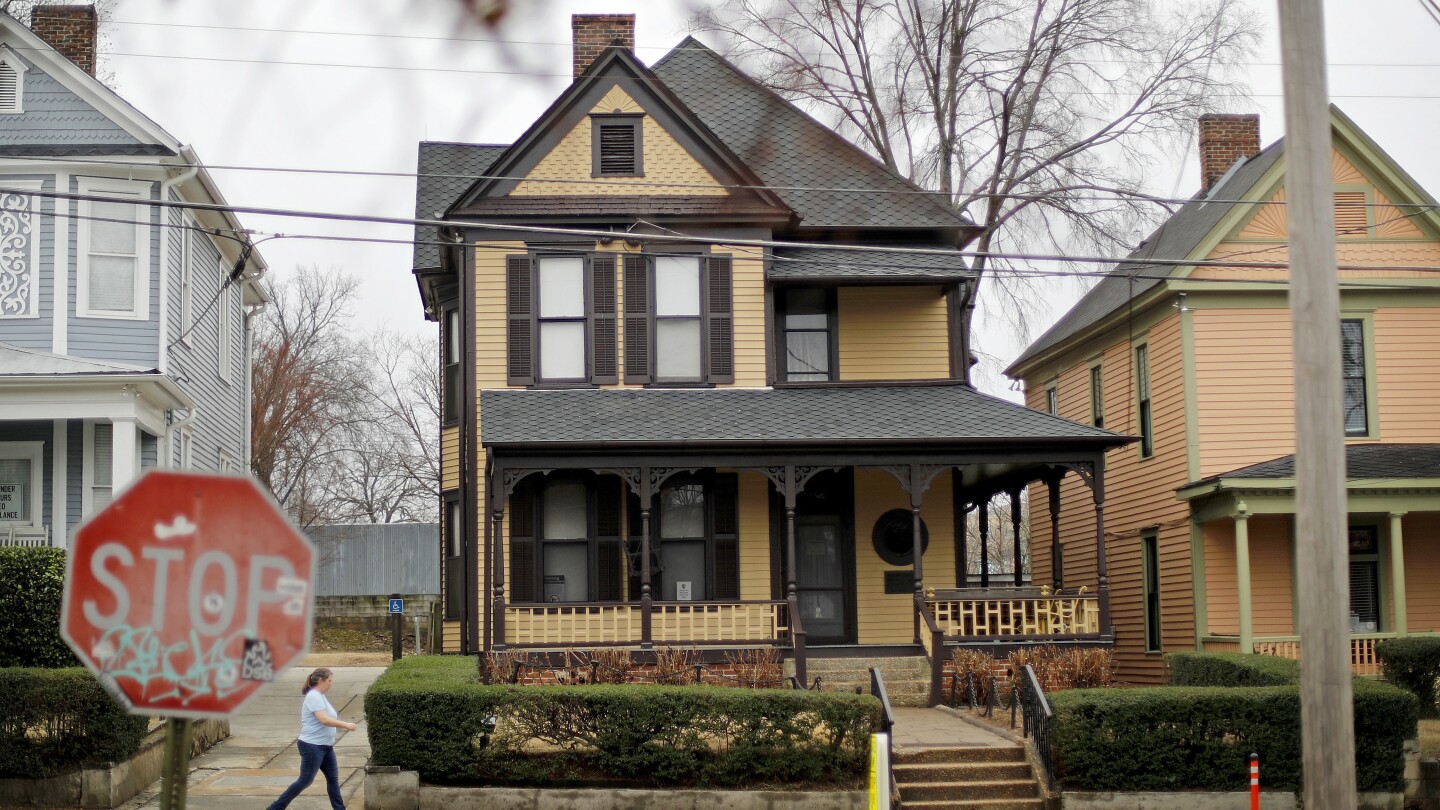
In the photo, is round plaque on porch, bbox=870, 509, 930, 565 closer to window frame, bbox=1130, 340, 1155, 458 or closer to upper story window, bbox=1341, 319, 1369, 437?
window frame, bbox=1130, 340, 1155, 458

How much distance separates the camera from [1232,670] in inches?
767

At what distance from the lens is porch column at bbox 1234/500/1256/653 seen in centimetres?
2362

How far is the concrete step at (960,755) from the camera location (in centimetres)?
1709

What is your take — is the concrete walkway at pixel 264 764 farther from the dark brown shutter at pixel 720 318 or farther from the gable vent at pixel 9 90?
the gable vent at pixel 9 90

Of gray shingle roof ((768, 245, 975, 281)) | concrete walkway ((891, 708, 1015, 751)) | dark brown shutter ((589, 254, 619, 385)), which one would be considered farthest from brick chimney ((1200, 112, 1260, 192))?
concrete walkway ((891, 708, 1015, 751))

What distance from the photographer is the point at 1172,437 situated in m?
26.6

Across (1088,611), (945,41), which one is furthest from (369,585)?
(945,41)

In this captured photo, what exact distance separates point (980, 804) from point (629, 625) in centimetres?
691

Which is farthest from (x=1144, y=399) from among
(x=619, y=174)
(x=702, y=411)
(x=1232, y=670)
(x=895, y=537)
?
(x=619, y=174)

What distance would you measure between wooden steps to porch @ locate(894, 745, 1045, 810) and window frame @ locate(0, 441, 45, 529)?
12379mm

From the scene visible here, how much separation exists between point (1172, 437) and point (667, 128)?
32.4 ft

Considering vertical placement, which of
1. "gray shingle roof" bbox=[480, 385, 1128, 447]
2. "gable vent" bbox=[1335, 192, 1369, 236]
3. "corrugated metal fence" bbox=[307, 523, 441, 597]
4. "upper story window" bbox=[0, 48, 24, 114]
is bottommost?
"corrugated metal fence" bbox=[307, 523, 441, 597]

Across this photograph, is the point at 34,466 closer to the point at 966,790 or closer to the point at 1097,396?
the point at 966,790

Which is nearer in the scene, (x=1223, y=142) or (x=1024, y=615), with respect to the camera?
(x=1024, y=615)
